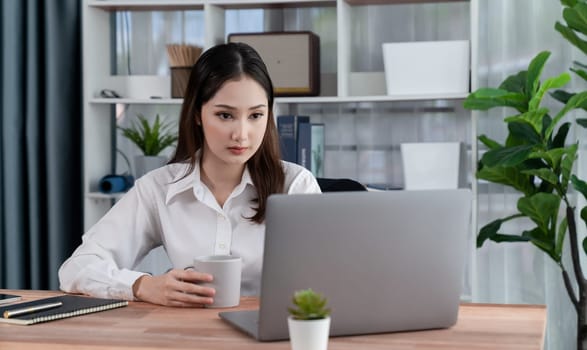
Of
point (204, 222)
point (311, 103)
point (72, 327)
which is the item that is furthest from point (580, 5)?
point (72, 327)

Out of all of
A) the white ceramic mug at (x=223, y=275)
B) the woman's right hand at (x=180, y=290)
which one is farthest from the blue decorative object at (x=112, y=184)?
the white ceramic mug at (x=223, y=275)

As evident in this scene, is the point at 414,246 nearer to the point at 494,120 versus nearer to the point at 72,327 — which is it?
the point at 72,327

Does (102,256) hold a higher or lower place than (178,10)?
lower

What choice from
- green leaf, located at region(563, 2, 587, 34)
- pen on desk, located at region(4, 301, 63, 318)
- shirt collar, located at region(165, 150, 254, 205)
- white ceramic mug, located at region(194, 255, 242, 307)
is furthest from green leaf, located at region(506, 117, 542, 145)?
pen on desk, located at region(4, 301, 63, 318)

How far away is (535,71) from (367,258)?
70.8 inches

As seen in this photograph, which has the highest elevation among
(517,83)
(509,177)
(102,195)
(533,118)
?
(517,83)

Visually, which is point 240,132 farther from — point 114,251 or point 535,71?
point 535,71

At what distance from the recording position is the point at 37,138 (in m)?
3.58

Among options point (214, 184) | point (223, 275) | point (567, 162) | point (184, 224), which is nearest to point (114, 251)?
point (184, 224)

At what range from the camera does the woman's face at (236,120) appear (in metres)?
2.06

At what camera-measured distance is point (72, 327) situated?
1.54 meters

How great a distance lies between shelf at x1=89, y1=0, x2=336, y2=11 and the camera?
3.47 meters

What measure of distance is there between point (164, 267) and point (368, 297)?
2.48 m

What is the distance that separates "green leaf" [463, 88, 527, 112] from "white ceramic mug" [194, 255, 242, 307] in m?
1.55
